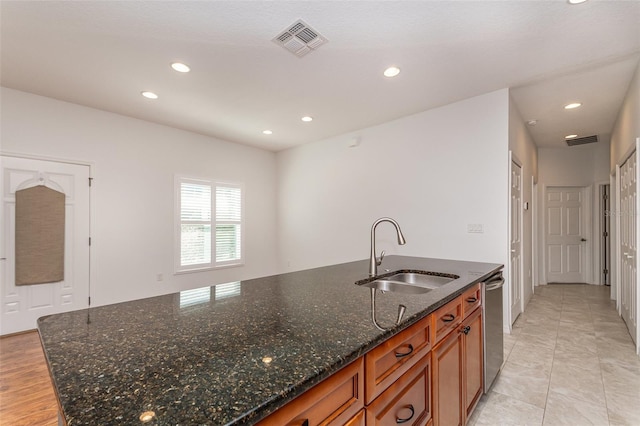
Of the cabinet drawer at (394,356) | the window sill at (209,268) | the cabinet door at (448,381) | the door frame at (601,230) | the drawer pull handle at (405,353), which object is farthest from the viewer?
the door frame at (601,230)

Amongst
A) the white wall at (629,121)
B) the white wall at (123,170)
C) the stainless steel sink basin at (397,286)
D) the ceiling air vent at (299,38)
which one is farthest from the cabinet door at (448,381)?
the white wall at (123,170)

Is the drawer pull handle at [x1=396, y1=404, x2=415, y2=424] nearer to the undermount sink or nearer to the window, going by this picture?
the undermount sink

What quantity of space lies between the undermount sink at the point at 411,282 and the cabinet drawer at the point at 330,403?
99 centimetres

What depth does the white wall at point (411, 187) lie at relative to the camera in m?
3.44

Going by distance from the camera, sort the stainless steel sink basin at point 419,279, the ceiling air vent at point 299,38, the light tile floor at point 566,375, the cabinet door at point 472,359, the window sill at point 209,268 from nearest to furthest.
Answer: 1. the cabinet door at point 472,359
2. the light tile floor at point 566,375
3. the stainless steel sink basin at point 419,279
4. the ceiling air vent at point 299,38
5. the window sill at point 209,268

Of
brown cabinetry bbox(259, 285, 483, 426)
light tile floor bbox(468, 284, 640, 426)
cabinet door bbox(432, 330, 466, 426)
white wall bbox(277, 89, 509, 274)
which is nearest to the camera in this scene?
brown cabinetry bbox(259, 285, 483, 426)

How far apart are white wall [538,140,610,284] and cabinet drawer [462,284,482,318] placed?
5343 mm

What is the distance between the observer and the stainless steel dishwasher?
6.48ft

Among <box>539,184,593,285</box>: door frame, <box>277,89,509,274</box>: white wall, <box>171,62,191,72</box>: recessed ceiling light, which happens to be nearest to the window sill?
<box>277,89,509,274</box>: white wall

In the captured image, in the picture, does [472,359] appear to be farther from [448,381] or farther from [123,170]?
[123,170]

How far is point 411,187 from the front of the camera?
164 inches

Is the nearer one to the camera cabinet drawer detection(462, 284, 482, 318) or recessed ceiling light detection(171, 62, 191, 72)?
cabinet drawer detection(462, 284, 482, 318)

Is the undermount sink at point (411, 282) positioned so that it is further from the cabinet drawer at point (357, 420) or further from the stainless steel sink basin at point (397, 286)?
the cabinet drawer at point (357, 420)

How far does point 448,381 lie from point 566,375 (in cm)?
173
